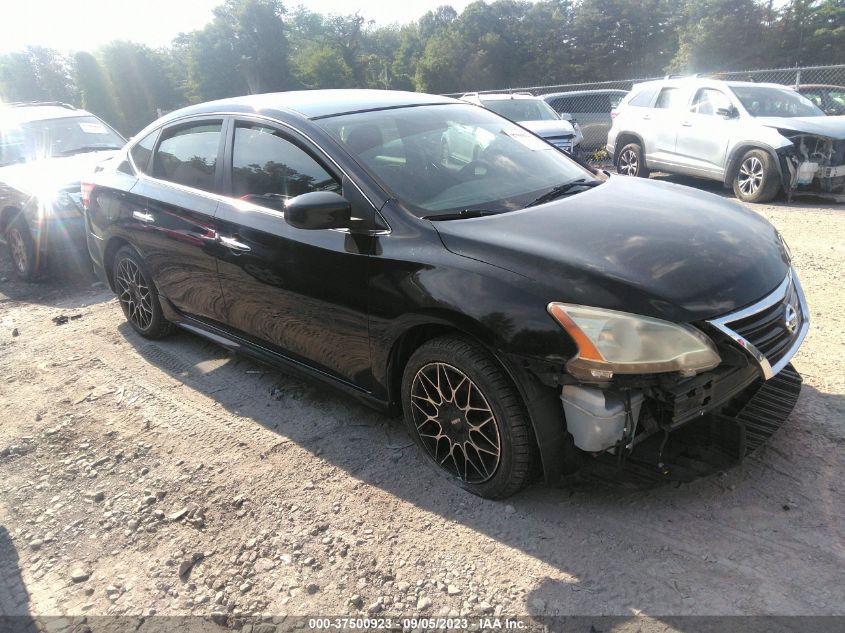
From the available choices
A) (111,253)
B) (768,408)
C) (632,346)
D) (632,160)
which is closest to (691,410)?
(632,346)

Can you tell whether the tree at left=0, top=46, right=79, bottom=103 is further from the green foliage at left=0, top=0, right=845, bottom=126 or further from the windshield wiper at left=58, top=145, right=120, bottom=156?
the windshield wiper at left=58, top=145, right=120, bottom=156

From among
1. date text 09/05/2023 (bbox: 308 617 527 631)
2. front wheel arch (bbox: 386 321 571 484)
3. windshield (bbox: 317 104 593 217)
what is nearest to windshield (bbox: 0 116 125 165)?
windshield (bbox: 317 104 593 217)

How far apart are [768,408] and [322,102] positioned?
2.91 metres

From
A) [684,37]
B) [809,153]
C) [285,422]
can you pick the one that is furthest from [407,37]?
[285,422]

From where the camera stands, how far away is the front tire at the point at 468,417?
2576 mm

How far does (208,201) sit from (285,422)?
1.46 meters

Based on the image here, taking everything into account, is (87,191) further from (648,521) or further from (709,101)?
(709,101)

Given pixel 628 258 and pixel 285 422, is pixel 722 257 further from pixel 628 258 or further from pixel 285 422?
pixel 285 422

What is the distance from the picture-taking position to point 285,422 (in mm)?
3705

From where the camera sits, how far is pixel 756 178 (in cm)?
897

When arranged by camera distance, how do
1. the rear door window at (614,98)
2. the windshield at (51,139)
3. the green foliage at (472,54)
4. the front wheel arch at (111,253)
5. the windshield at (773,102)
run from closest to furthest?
the front wheel arch at (111,253) → the windshield at (51,139) → the windshield at (773,102) → the rear door window at (614,98) → the green foliage at (472,54)

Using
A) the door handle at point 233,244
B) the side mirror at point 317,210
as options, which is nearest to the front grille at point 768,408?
the side mirror at point 317,210

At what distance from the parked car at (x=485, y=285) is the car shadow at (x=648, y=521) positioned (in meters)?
0.19

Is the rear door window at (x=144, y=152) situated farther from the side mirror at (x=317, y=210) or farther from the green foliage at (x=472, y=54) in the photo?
the green foliage at (x=472, y=54)
